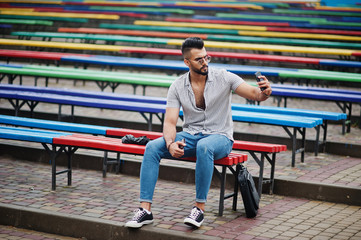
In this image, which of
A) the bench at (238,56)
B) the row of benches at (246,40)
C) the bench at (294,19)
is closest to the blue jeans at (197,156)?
the bench at (238,56)

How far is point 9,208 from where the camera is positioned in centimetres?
555

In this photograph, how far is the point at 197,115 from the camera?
541 centimetres

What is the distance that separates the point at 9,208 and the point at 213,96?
7.28 ft

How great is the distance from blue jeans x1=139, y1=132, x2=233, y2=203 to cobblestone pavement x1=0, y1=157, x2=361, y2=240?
1.08 ft

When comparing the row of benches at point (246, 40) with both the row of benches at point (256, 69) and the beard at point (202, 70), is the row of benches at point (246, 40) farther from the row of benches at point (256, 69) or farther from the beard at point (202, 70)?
the beard at point (202, 70)

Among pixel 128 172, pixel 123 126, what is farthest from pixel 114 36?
pixel 128 172

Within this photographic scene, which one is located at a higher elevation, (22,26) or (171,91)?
(22,26)

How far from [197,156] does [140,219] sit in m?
0.73

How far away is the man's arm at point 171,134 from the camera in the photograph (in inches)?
202

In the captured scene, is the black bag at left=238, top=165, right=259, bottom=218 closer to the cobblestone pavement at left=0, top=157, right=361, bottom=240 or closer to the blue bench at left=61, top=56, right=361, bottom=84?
the cobblestone pavement at left=0, top=157, right=361, bottom=240

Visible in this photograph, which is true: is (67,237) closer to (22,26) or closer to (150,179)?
(150,179)

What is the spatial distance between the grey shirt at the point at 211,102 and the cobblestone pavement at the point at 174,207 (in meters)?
0.85

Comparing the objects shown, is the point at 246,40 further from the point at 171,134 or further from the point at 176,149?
the point at 176,149

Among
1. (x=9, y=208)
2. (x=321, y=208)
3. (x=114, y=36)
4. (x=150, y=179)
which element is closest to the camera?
(x=150, y=179)
